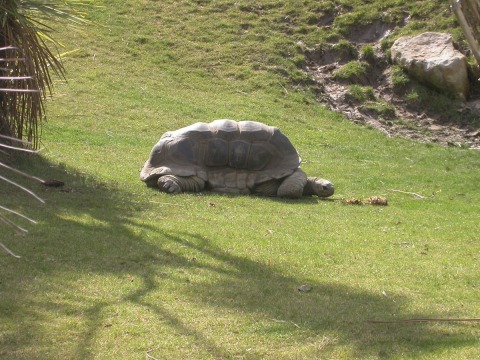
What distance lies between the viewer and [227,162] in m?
13.0

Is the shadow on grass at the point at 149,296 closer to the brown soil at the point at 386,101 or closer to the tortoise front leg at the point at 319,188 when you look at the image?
the tortoise front leg at the point at 319,188

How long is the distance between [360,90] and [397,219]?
485 inches

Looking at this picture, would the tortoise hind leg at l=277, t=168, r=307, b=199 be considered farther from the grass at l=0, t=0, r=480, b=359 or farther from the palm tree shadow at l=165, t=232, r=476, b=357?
the palm tree shadow at l=165, t=232, r=476, b=357

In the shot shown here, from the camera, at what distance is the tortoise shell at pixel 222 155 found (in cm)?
1291

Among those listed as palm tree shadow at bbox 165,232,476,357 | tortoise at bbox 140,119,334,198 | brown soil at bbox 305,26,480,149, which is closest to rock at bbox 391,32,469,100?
brown soil at bbox 305,26,480,149

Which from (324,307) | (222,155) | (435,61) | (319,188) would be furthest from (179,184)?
(435,61)

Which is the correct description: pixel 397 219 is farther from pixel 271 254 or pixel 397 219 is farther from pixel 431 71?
pixel 431 71

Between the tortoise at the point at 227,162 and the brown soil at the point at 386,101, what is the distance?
8926mm

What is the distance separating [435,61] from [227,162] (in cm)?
1196

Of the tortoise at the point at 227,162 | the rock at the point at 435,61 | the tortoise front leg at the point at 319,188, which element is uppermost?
the rock at the point at 435,61

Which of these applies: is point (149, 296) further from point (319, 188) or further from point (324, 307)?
point (319, 188)

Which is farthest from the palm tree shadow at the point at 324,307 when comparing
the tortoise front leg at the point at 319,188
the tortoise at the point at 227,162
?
the tortoise front leg at the point at 319,188

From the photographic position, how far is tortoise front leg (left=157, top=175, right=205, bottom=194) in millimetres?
12531

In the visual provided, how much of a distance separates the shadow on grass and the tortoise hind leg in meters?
4.08
